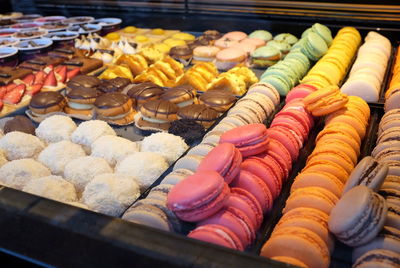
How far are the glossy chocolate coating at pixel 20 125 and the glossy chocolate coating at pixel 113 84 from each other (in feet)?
1.95

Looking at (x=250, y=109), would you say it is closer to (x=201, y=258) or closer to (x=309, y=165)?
Answer: (x=309, y=165)

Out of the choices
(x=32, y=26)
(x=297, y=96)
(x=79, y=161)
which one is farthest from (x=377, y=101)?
(x=32, y=26)

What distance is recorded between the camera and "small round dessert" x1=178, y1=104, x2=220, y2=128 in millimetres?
2439

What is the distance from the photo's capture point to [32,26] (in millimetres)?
4230

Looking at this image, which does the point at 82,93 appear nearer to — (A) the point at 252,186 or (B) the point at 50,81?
(B) the point at 50,81

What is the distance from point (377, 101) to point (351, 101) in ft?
1.03

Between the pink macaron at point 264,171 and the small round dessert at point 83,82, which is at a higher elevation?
the pink macaron at point 264,171

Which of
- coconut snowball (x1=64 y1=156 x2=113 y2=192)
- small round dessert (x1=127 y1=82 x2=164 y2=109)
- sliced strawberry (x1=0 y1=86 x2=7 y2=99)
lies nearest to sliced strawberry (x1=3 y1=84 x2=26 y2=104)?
sliced strawberry (x1=0 y1=86 x2=7 y2=99)

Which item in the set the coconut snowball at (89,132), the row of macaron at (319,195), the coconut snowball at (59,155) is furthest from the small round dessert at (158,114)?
the row of macaron at (319,195)

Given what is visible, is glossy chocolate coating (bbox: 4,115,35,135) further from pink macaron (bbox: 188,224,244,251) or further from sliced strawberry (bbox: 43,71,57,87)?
pink macaron (bbox: 188,224,244,251)

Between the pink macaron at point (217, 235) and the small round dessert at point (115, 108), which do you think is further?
the small round dessert at point (115, 108)

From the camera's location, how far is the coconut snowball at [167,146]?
212cm

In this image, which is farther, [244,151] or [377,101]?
[377,101]

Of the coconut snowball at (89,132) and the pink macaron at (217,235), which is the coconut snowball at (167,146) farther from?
the pink macaron at (217,235)
